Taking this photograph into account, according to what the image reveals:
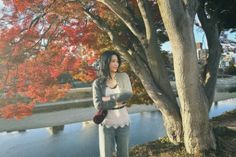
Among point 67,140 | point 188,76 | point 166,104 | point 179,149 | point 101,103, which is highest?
point 188,76

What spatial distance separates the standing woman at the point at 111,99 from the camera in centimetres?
398

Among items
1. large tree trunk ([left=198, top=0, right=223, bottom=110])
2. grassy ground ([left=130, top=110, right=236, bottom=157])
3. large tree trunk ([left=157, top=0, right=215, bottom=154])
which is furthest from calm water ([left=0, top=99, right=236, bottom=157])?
large tree trunk ([left=157, top=0, right=215, bottom=154])

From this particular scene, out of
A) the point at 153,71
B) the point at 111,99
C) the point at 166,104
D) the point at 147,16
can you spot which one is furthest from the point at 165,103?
the point at 111,99

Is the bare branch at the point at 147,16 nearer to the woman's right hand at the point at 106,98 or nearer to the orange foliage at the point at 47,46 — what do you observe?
the orange foliage at the point at 47,46

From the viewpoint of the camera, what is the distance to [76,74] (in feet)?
41.7

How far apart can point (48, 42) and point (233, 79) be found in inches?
1507

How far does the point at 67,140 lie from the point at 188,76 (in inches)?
323

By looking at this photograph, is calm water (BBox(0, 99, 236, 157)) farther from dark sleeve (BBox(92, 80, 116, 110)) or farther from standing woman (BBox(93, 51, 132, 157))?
dark sleeve (BBox(92, 80, 116, 110))

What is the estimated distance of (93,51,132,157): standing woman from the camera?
13.1 feet

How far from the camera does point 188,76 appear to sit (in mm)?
6766

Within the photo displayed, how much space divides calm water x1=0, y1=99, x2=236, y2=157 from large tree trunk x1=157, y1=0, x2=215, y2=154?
4.84m

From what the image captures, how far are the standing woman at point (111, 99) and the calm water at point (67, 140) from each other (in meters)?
7.36

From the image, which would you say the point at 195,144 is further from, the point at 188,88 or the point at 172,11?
the point at 172,11

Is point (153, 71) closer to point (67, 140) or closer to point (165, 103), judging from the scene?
point (165, 103)
